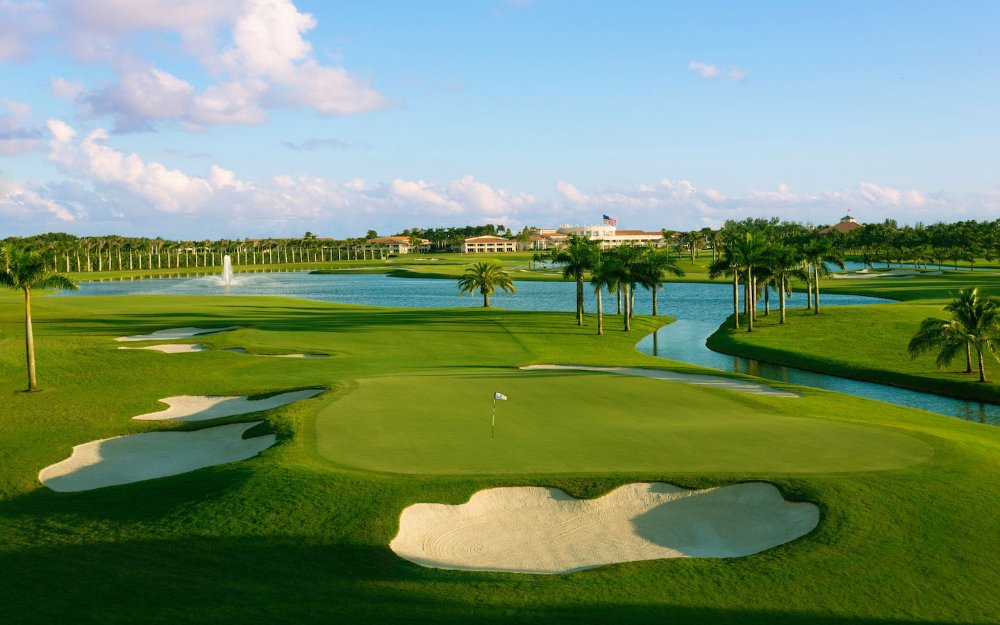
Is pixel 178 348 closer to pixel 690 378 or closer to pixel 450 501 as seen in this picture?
pixel 690 378

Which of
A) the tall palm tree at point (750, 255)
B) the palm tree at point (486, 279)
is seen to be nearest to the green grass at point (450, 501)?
the tall palm tree at point (750, 255)

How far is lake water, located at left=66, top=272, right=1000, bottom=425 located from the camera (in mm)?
39750

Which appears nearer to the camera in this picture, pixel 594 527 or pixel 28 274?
pixel 594 527

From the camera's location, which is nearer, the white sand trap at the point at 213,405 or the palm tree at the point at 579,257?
the white sand trap at the point at 213,405

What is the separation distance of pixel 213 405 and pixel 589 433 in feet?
55.4

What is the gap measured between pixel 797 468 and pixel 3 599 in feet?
55.5

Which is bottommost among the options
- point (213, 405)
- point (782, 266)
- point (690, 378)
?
point (690, 378)

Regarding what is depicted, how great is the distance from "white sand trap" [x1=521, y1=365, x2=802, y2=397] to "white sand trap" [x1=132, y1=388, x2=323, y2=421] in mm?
13892

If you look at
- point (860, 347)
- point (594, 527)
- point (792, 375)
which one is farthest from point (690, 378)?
point (594, 527)

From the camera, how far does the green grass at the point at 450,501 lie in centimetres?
1301

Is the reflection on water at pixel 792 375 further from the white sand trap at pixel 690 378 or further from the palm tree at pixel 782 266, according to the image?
the palm tree at pixel 782 266

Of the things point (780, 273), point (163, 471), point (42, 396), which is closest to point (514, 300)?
point (780, 273)

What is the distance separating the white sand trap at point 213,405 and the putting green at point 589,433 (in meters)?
2.89

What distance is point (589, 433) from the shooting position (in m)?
23.3
